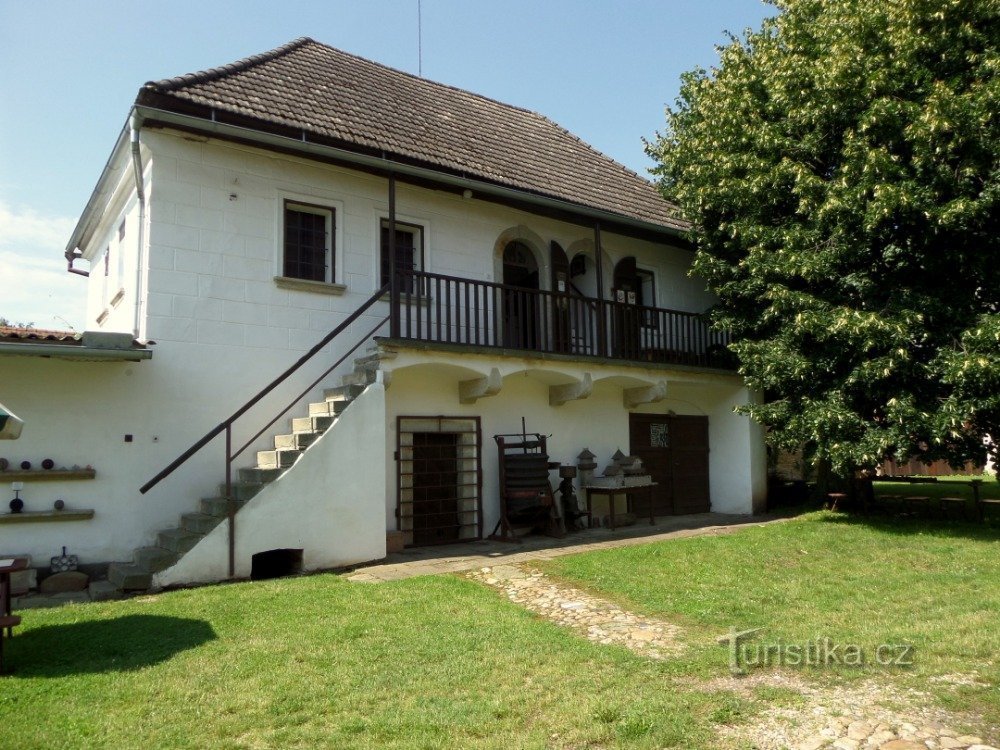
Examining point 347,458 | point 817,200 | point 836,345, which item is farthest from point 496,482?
point 817,200

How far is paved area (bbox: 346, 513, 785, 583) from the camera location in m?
8.68

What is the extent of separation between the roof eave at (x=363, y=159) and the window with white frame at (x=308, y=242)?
85 centimetres

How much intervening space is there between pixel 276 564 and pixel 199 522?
3.65 ft

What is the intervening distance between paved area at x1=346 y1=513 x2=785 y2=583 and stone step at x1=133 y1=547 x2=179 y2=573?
75.1 inches

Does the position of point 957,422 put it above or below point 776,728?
above

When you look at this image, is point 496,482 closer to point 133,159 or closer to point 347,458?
point 347,458

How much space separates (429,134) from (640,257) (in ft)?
16.4

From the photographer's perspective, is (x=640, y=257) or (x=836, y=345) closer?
(x=836, y=345)

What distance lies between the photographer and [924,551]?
9156mm

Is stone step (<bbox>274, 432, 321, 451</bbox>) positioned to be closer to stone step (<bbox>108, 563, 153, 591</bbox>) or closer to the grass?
stone step (<bbox>108, 563, 153, 591</bbox>)

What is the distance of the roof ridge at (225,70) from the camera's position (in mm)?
9180

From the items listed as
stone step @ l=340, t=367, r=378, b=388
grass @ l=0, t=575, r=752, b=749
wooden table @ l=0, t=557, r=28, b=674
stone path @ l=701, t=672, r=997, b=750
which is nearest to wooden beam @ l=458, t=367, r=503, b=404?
stone step @ l=340, t=367, r=378, b=388

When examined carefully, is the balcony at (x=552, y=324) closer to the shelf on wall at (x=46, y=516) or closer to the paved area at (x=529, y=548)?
the paved area at (x=529, y=548)

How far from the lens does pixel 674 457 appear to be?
46.7 feet
